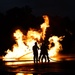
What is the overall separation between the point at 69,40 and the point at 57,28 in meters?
6.04

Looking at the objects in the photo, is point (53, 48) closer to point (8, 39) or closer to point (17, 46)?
point (17, 46)

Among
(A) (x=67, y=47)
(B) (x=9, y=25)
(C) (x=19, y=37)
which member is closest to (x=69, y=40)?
(A) (x=67, y=47)

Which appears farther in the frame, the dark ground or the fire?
the fire

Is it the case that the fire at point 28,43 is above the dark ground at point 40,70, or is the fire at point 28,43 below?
above

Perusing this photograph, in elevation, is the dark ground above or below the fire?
below

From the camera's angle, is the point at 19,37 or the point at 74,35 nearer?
the point at 19,37

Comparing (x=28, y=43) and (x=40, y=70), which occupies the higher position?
(x=28, y=43)

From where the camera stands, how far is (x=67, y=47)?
5412 centimetres

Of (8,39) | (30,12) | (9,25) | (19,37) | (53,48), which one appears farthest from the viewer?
(30,12)

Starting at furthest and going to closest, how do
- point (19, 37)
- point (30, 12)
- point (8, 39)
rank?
point (30, 12) → point (8, 39) → point (19, 37)

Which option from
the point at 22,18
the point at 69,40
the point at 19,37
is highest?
the point at 22,18

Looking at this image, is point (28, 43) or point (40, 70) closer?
point (40, 70)

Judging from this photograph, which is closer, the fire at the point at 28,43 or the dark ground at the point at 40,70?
the dark ground at the point at 40,70

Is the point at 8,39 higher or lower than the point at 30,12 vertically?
lower
